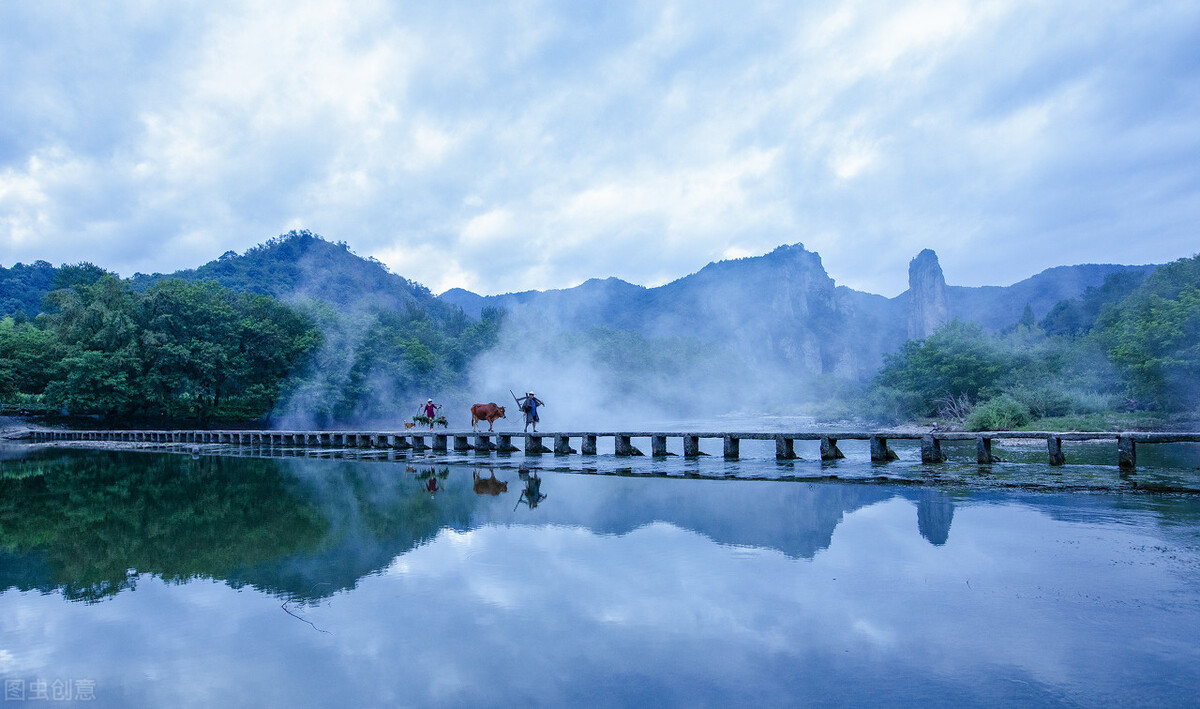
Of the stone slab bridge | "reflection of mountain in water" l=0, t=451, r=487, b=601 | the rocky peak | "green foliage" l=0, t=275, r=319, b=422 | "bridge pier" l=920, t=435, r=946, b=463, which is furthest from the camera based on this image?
the rocky peak

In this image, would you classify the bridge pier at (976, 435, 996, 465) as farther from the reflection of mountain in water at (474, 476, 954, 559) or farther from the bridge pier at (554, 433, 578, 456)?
the bridge pier at (554, 433, 578, 456)

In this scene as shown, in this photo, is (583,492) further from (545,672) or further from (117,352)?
(117,352)

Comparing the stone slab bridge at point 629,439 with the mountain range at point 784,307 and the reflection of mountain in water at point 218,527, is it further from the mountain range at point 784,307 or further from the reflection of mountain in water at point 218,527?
the mountain range at point 784,307

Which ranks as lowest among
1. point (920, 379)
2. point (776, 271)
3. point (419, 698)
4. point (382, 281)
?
point (419, 698)

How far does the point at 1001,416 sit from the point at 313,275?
310 feet

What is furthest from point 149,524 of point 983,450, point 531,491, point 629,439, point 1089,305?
point 1089,305

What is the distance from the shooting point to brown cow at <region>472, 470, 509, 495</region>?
13.6 metres

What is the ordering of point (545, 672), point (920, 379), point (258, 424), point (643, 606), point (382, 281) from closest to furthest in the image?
1. point (545, 672)
2. point (643, 606)
3. point (920, 379)
4. point (258, 424)
5. point (382, 281)

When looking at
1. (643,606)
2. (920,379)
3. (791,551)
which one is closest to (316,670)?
(643,606)

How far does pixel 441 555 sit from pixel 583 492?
17.2 feet

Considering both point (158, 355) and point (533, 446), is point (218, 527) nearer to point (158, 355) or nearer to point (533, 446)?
point (533, 446)

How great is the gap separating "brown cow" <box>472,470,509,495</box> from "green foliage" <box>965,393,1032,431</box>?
2352 cm

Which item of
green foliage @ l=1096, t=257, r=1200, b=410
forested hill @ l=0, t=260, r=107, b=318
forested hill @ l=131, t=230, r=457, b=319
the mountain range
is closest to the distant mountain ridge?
the mountain range

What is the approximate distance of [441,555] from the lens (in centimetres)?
809
